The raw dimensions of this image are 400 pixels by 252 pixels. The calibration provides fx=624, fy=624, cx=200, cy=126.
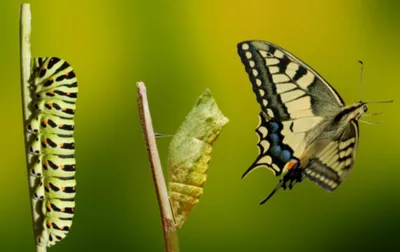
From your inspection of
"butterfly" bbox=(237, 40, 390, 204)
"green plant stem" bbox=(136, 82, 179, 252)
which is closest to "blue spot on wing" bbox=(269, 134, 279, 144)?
"butterfly" bbox=(237, 40, 390, 204)

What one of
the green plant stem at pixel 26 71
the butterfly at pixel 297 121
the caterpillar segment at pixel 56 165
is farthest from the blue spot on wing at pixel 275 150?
the green plant stem at pixel 26 71

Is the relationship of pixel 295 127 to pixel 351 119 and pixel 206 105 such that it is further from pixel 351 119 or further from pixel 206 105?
pixel 206 105

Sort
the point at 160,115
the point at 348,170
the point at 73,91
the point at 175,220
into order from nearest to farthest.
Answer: the point at 175,220 → the point at 348,170 → the point at 73,91 → the point at 160,115

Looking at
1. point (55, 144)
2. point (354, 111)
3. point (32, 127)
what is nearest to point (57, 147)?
point (55, 144)

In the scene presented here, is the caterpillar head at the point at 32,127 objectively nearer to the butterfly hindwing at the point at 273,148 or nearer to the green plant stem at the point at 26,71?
the green plant stem at the point at 26,71

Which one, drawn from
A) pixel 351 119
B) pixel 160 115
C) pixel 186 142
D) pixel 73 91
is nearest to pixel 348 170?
pixel 351 119

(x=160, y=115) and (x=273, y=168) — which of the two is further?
(x=160, y=115)

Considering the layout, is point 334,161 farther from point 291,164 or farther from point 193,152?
point 193,152
